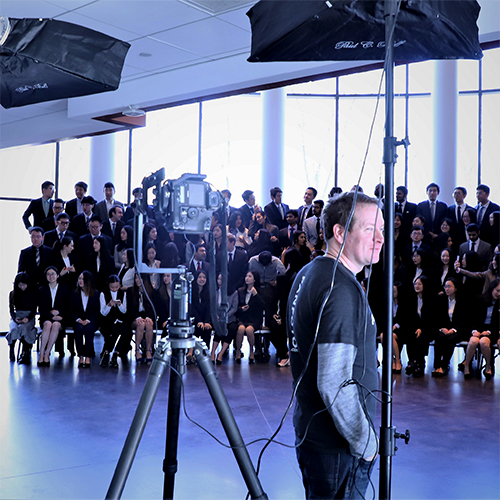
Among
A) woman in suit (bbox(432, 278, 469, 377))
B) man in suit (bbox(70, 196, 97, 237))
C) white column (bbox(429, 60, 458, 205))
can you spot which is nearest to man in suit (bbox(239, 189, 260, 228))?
man in suit (bbox(70, 196, 97, 237))

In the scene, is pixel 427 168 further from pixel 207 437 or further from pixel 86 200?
pixel 207 437

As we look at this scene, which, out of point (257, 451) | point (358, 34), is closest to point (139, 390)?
point (257, 451)

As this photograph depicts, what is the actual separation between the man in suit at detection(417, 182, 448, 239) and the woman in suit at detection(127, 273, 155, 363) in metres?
3.51

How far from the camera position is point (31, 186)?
10008 mm

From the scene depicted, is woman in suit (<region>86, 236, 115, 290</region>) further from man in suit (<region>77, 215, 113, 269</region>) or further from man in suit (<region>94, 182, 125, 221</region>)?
man in suit (<region>94, 182, 125, 221</region>)

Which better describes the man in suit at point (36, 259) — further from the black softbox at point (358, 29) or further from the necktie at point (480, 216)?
the necktie at point (480, 216)

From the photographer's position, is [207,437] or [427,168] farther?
[427,168]

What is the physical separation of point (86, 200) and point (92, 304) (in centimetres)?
177

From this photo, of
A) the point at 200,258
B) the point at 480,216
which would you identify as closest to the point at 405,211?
the point at 480,216

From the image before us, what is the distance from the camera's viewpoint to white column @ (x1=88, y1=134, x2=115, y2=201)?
1038cm

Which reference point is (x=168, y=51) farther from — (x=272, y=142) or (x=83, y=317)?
(x=272, y=142)

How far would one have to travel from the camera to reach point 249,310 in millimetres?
6625

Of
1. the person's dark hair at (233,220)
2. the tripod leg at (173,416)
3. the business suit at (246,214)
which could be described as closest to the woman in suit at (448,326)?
the person's dark hair at (233,220)

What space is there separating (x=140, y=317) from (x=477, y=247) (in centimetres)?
394
